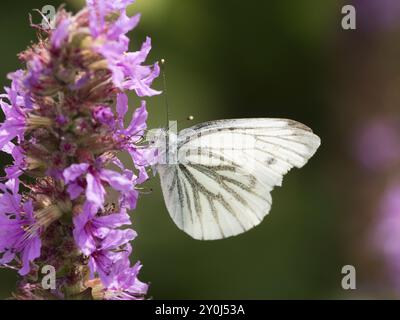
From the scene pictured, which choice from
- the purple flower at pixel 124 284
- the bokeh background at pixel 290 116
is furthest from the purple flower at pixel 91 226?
the bokeh background at pixel 290 116

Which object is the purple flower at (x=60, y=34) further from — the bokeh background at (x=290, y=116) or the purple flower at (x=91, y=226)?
the bokeh background at (x=290, y=116)

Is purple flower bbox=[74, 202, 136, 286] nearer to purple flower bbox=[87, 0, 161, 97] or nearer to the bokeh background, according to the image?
purple flower bbox=[87, 0, 161, 97]

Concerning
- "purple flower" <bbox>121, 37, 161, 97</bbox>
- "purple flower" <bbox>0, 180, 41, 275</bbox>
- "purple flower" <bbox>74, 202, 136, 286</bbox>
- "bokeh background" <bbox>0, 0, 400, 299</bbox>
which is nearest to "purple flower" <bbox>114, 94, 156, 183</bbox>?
"purple flower" <bbox>121, 37, 161, 97</bbox>

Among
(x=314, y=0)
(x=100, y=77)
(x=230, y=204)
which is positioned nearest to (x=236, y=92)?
(x=314, y=0)

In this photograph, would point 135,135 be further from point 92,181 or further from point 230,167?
point 230,167

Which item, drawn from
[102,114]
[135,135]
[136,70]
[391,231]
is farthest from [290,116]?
[102,114]
